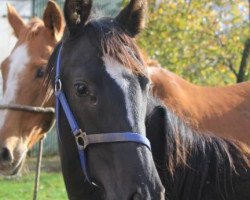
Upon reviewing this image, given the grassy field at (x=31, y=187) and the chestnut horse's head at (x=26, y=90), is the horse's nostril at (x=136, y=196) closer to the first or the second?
the chestnut horse's head at (x=26, y=90)

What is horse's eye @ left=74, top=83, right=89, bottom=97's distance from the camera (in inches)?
90.2

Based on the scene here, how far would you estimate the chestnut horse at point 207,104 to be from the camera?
3689 millimetres

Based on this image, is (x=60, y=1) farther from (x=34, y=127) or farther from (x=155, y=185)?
(x=155, y=185)

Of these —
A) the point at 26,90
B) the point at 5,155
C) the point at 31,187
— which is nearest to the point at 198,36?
the point at 31,187

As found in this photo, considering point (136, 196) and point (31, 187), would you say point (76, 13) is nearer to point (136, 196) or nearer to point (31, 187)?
point (136, 196)

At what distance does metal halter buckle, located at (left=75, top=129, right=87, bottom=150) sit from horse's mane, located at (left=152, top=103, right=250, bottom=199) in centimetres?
36

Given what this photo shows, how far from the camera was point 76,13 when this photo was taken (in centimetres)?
244

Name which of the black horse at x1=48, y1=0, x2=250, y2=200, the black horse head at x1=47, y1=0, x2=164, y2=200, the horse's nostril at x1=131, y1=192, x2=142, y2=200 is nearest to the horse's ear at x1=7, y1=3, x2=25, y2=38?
the black horse head at x1=47, y1=0, x2=164, y2=200

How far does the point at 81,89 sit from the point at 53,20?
180cm

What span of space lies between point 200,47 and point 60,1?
2.77 metres

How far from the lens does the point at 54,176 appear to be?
8.58 m

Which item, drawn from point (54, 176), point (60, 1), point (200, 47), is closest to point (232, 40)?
point (200, 47)

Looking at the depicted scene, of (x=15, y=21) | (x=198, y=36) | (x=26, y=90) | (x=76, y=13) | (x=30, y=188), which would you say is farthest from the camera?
(x=198, y=36)

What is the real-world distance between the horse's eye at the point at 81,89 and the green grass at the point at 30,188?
16.1ft
